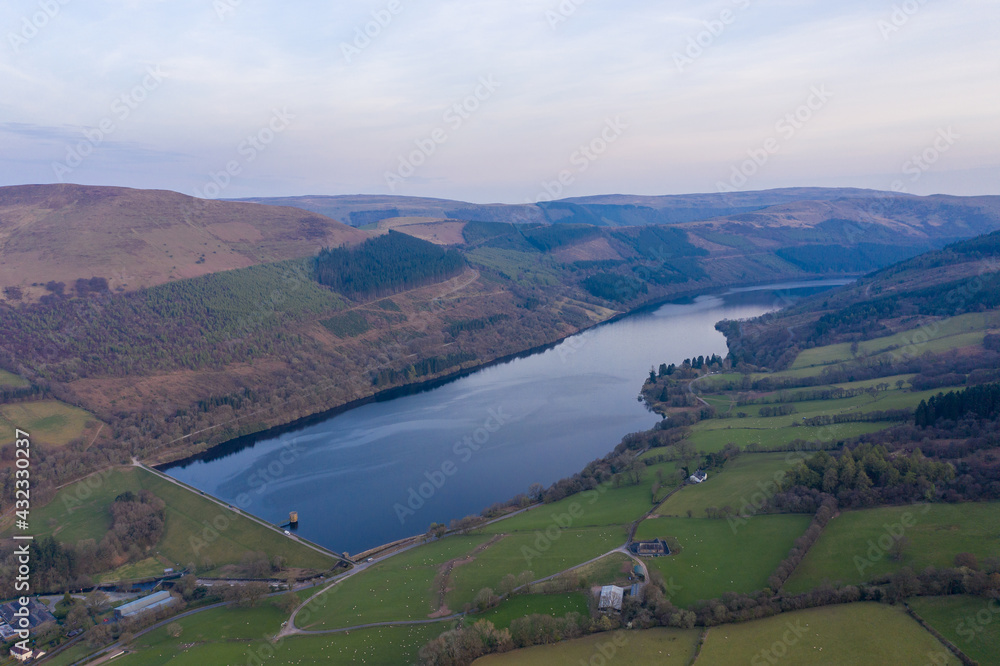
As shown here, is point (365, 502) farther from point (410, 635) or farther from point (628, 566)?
point (628, 566)

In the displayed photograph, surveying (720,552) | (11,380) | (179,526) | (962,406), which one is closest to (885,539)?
(720,552)

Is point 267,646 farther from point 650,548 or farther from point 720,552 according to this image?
point 720,552

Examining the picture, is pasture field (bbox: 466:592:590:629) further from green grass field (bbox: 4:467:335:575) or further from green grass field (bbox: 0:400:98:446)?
green grass field (bbox: 0:400:98:446)

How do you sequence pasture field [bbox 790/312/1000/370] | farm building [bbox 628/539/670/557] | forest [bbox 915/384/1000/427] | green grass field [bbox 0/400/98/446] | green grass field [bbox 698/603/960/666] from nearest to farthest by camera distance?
green grass field [bbox 698/603/960/666]
farm building [bbox 628/539/670/557]
forest [bbox 915/384/1000/427]
green grass field [bbox 0/400/98/446]
pasture field [bbox 790/312/1000/370]

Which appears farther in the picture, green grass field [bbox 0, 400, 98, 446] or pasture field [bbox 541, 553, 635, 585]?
green grass field [bbox 0, 400, 98, 446]

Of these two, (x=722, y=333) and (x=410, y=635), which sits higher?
(x=722, y=333)

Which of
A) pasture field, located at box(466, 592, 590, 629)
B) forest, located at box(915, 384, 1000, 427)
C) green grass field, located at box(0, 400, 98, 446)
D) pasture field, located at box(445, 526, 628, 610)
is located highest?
green grass field, located at box(0, 400, 98, 446)

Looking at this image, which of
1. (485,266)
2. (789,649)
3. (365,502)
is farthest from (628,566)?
(485,266)

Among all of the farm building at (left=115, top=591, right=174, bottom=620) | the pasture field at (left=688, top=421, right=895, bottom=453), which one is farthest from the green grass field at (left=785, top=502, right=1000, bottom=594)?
the farm building at (left=115, top=591, right=174, bottom=620)
